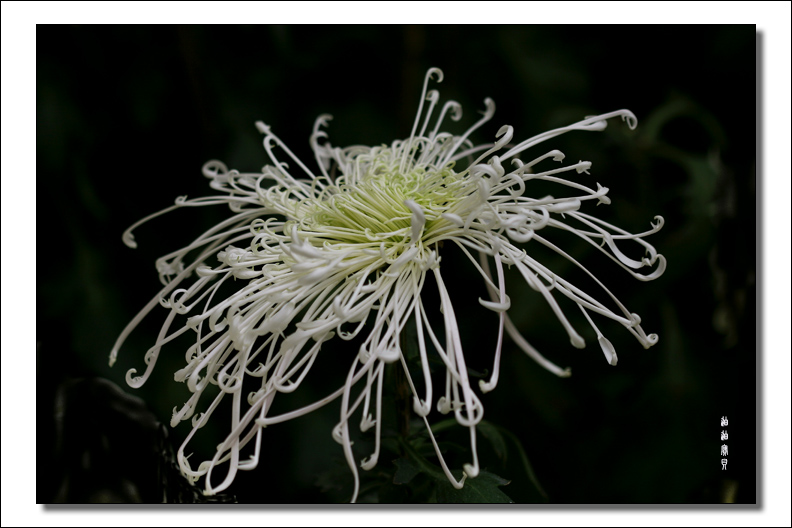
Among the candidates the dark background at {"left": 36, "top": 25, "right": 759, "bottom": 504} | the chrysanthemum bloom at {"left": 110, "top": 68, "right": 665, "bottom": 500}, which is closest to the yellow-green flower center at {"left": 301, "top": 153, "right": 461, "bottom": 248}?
the chrysanthemum bloom at {"left": 110, "top": 68, "right": 665, "bottom": 500}

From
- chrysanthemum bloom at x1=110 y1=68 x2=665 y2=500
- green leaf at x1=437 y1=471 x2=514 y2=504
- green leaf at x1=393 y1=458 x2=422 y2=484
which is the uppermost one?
chrysanthemum bloom at x1=110 y1=68 x2=665 y2=500

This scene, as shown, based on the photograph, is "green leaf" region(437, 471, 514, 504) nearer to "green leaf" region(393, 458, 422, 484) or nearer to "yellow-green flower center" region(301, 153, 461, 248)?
"green leaf" region(393, 458, 422, 484)

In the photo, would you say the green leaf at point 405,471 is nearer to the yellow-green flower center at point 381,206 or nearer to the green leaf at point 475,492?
the green leaf at point 475,492

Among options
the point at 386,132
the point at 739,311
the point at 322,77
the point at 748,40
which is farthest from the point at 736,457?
the point at 322,77

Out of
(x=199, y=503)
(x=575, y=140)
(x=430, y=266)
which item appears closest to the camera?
(x=430, y=266)

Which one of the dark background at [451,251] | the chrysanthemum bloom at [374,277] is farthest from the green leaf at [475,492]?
the dark background at [451,251]

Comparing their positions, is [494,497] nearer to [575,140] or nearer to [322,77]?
[575,140]

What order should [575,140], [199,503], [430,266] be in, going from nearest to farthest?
[430,266]
[199,503]
[575,140]
